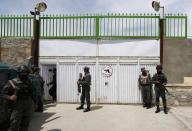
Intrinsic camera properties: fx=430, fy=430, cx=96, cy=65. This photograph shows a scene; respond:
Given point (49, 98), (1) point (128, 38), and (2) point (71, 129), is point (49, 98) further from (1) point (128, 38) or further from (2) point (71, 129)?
(2) point (71, 129)

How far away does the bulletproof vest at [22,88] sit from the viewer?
923 centimetres

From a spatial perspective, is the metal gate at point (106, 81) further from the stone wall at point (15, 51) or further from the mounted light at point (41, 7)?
the mounted light at point (41, 7)

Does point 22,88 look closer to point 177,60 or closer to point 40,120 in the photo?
point 40,120

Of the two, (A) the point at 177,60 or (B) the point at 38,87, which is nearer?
(B) the point at 38,87

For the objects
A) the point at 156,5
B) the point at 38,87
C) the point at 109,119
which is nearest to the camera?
the point at 109,119

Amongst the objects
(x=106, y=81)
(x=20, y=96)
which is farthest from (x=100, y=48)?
(x=20, y=96)

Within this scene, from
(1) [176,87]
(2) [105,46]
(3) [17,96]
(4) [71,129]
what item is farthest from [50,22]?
(3) [17,96]

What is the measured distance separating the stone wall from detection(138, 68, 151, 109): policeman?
4917 mm

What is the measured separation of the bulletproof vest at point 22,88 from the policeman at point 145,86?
306 inches

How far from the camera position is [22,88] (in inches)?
364

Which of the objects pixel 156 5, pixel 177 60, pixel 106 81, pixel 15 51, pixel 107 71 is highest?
pixel 156 5

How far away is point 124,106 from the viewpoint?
17094mm

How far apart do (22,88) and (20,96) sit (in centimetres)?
19

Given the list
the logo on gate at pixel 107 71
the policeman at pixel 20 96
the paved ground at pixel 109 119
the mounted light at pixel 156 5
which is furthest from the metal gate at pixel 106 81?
the policeman at pixel 20 96
